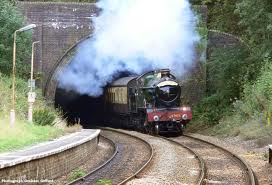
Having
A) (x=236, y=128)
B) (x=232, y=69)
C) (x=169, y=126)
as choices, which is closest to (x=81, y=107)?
(x=232, y=69)

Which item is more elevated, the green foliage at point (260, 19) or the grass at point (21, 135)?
the green foliage at point (260, 19)

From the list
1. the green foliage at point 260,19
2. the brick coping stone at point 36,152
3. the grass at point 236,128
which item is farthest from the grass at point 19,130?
the green foliage at point 260,19

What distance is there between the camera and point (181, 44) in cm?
3114

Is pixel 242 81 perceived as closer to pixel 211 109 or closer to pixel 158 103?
pixel 211 109

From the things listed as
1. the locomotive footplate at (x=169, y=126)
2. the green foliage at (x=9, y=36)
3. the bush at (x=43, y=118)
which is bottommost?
the locomotive footplate at (x=169, y=126)

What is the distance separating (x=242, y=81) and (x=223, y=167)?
12981mm

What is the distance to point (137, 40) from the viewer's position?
96.7 feet

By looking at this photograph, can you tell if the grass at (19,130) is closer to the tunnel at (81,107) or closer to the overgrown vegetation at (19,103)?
the overgrown vegetation at (19,103)

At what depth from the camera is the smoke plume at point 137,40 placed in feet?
94.8

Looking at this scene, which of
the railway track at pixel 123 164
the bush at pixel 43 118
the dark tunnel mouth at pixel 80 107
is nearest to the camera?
the railway track at pixel 123 164

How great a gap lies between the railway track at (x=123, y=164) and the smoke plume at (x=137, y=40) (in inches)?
324

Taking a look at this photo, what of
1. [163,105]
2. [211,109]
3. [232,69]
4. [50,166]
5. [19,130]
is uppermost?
[232,69]

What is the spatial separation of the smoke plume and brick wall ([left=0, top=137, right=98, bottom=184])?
44.8 feet

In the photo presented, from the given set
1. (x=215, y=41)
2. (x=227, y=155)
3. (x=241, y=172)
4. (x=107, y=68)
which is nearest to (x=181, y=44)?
(x=215, y=41)
